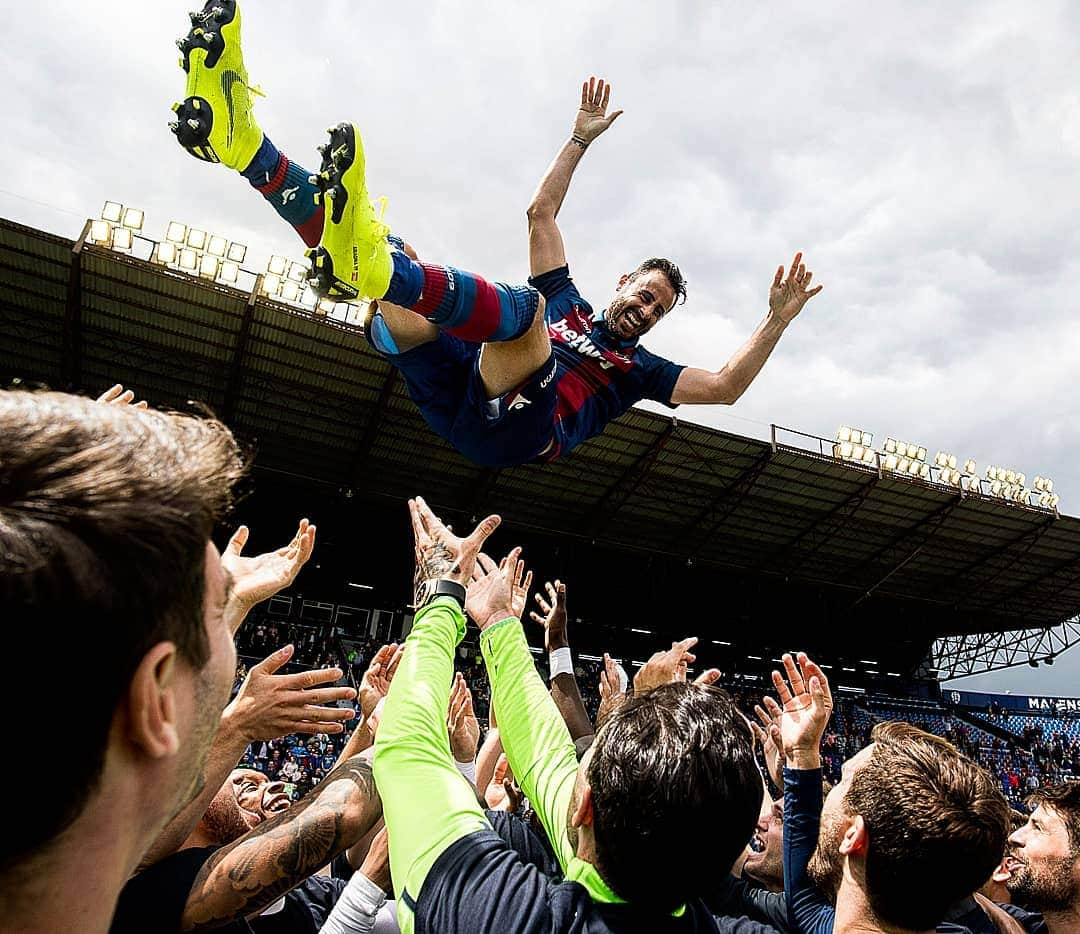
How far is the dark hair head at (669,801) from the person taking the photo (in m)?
1.32

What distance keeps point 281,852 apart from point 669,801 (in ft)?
3.31

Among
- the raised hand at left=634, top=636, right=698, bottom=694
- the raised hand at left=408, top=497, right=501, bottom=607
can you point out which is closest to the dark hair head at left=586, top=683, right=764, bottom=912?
the raised hand at left=408, top=497, right=501, bottom=607

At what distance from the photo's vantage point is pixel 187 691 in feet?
2.93

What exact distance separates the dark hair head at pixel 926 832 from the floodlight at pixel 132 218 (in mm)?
13188

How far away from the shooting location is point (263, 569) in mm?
2465

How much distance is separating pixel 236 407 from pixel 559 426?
12657 millimetres

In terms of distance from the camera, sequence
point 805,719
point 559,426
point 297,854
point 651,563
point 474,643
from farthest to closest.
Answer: point 474,643
point 651,563
point 559,426
point 805,719
point 297,854

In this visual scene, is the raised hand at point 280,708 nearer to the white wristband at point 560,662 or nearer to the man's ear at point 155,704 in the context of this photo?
the man's ear at point 155,704

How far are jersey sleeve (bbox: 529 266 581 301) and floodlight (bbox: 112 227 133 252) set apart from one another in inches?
407

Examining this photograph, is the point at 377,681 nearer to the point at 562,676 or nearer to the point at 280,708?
the point at 562,676

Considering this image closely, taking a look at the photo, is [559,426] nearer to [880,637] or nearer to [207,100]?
[207,100]

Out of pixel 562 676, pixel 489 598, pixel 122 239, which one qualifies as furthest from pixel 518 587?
pixel 122 239

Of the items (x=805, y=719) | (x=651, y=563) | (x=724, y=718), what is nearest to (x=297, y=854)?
(x=724, y=718)

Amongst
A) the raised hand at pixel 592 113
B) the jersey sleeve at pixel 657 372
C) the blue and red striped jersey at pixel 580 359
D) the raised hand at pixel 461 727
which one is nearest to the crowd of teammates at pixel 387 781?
the raised hand at pixel 461 727
